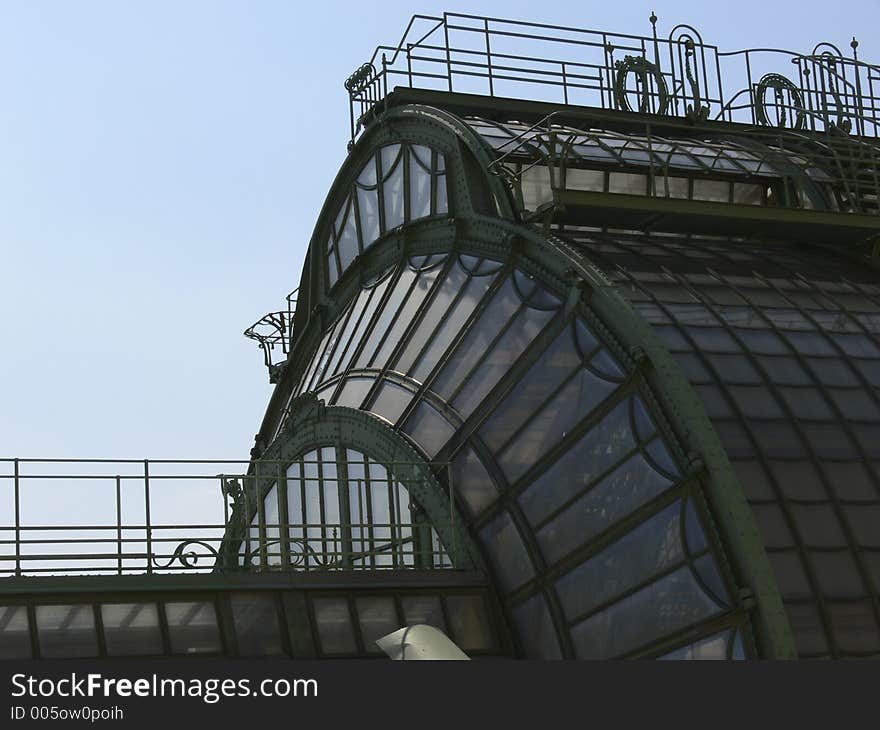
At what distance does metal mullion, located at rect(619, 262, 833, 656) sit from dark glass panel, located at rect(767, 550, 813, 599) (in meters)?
0.07

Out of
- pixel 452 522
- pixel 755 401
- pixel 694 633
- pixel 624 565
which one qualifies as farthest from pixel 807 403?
pixel 452 522

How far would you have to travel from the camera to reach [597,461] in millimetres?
21250

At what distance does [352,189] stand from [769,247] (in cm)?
880

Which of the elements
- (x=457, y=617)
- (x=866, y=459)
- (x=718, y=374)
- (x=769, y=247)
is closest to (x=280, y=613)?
(x=457, y=617)

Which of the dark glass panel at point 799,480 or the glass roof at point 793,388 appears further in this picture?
the dark glass panel at point 799,480

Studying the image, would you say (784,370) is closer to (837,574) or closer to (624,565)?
(837,574)

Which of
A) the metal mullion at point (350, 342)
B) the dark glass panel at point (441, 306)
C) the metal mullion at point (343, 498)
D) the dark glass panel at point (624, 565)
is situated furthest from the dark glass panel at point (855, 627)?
the metal mullion at point (350, 342)

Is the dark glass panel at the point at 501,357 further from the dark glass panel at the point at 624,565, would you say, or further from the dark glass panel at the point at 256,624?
the dark glass panel at the point at 256,624

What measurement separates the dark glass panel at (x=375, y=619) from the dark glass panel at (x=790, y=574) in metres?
5.68

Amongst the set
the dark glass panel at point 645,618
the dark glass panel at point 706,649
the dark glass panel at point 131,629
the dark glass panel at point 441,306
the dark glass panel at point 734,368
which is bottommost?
the dark glass panel at point 706,649

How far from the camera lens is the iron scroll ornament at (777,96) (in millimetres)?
33469

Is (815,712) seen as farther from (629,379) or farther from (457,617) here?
(457,617)

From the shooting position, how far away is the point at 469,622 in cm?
2284

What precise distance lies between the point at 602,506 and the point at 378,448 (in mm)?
6153
